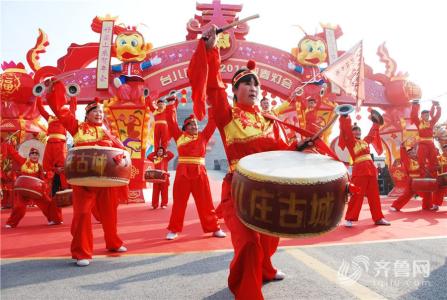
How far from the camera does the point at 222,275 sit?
8.36ft

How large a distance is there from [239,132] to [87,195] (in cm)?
180

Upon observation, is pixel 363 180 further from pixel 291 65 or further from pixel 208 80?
pixel 291 65

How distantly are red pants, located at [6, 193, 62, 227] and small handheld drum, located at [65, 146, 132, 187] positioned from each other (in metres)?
2.64

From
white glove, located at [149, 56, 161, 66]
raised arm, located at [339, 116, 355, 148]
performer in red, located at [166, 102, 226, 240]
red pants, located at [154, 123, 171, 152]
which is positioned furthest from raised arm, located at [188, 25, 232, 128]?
white glove, located at [149, 56, 161, 66]

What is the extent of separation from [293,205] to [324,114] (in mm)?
9119

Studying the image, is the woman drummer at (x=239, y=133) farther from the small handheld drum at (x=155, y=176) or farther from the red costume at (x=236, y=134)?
A: the small handheld drum at (x=155, y=176)

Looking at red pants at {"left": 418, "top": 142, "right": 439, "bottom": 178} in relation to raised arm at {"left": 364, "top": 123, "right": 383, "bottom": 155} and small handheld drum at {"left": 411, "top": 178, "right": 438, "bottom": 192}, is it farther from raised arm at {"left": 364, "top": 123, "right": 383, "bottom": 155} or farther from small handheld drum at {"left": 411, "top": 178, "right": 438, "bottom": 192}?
raised arm at {"left": 364, "top": 123, "right": 383, "bottom": 155}

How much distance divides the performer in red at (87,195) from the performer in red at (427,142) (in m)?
6.35

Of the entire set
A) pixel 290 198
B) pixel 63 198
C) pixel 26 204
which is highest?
pixel 290 198

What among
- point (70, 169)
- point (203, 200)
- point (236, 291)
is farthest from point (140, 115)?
point (236, 291)

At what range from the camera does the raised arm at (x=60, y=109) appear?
3.19 m

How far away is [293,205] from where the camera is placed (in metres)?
1.56

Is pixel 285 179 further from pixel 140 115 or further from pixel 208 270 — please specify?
pixel 140 115

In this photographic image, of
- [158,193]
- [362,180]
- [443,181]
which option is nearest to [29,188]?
[158,193]
